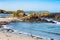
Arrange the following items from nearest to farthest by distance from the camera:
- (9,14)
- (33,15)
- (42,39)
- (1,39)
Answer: (1,39)
(42,39)
(33,15)
(9,14)

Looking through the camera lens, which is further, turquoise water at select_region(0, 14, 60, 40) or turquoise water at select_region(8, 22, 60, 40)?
turquoise water at select_region(8, 22, 60, 40)

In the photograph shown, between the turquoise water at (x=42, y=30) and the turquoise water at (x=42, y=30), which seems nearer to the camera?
the turquoise water at (x=42, y=30)

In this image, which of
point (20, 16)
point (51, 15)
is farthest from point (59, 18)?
point (20, 16)

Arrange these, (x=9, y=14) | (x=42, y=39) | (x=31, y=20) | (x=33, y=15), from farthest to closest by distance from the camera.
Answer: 1. (x=9, y=14)
2. (x=33, y=15)
3. (x=31, y=20)
4. (x=42, y=39)

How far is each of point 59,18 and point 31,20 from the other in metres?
3.43

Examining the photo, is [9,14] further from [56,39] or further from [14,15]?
[56,39]

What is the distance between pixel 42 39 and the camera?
7484mm

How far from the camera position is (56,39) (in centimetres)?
771

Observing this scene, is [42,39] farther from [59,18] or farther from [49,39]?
[59,18]

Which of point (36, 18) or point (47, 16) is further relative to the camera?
point (47, 16)

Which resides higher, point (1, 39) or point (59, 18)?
point (1, 39)

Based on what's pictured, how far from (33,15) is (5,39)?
39.9 feet

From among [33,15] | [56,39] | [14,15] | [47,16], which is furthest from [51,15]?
[56,39]

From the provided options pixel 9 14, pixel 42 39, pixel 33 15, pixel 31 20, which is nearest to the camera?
pixel 42 39
